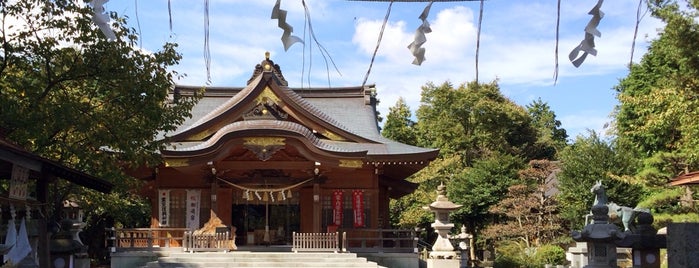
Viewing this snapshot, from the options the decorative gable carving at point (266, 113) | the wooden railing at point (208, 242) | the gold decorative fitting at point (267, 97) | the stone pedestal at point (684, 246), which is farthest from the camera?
the gold decorative fitting at point (267, 97)

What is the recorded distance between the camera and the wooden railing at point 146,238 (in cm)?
1722

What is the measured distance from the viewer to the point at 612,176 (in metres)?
23.3

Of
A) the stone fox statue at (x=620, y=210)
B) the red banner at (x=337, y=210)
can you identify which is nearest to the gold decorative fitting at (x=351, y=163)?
the red banner at (x=337, y=210)

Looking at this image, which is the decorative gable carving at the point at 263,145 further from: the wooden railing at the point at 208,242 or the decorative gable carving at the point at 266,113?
the wooden railing at the point at 208,242

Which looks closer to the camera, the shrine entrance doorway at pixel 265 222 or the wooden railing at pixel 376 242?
the wooden railing at pixel 376 242

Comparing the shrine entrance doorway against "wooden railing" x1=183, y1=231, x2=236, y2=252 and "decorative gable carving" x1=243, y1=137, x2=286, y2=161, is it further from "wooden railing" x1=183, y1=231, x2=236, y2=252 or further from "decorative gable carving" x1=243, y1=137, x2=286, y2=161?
"decorative gable carving" x1=243, y1=137, x2=286, y2=161

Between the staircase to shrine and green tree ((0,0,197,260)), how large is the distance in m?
4.01

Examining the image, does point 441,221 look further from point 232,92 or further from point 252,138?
point 232,92

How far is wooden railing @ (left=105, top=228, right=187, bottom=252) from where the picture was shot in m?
17.2

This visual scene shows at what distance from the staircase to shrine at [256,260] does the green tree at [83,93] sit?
401 cm

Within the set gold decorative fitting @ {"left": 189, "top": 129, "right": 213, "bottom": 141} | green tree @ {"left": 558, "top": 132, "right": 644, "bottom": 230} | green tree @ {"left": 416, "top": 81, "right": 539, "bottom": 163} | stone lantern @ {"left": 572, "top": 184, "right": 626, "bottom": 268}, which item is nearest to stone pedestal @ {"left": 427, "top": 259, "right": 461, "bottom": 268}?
stone lantern @ {"left": 572, "top": 184, "right": 626, "bottom": 268}

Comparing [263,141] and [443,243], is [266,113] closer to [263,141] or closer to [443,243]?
[263,141]

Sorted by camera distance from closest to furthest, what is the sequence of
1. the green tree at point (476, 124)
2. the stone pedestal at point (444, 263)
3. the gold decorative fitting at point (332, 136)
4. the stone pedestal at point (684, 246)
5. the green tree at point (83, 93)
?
the stone pedestal at point (684, 246)
the green tree at point (83, 93)
the stone pedestal at point (444, 263)
the gold decorative fitting at point (332, 136)
the green tree at point (476, 124)

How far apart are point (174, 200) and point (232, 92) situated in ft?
22.8
